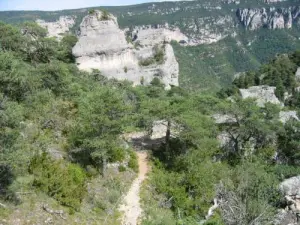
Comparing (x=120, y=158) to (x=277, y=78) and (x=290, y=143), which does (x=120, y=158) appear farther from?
(x=277, y=78)

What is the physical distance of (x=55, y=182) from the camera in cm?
1877

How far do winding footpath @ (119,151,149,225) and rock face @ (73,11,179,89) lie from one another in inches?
1251

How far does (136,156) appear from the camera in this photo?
2795 centimetres

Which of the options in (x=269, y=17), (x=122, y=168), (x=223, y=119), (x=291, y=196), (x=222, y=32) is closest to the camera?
(x=291, y=196)

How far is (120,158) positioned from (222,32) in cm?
16724

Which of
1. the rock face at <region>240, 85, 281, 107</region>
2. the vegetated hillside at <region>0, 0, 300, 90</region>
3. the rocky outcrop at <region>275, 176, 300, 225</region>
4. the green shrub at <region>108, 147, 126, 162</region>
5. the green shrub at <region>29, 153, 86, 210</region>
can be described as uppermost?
the green shrub at <region>29, 153, 86, 210</region>

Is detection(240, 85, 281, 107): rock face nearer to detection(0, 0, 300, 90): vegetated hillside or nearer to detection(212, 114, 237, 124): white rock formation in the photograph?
detection(212, 114, 237, 124): white rock formation

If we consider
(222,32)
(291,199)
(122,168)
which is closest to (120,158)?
(122,168)

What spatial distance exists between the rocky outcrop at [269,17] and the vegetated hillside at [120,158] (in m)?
169

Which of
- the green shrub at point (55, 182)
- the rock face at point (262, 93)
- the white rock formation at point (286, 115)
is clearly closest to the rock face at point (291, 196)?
the green shrub at point (55, 182)

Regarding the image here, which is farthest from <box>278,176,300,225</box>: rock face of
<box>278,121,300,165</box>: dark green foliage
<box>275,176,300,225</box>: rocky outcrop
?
<box>278,121,300,165</box>: dark green foliage

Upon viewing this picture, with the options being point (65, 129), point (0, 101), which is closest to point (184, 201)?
point (65, 129)

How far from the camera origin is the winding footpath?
20.3 m

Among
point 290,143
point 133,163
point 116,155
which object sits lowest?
point 290,143
